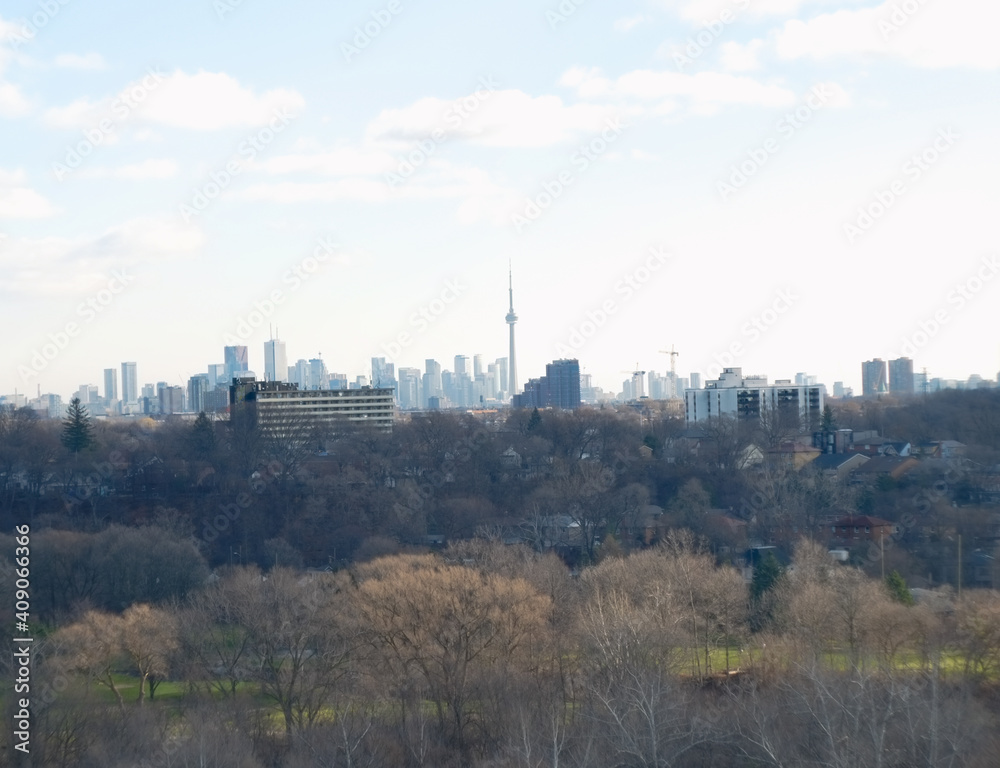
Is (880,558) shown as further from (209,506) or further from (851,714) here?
(209,506)

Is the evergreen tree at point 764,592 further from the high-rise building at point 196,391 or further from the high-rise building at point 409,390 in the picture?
the high-rise building at point 409,390

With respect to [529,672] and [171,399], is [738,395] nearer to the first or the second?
[529,672]

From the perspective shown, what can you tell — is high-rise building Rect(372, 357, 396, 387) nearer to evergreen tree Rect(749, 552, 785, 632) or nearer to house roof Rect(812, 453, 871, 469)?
house roof Rect(812, 453, 871, 469)

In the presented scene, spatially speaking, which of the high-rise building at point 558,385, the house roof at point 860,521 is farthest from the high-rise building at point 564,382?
the house roof at point 860,521

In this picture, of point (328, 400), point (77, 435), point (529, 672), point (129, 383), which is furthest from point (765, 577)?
point (129, 383)

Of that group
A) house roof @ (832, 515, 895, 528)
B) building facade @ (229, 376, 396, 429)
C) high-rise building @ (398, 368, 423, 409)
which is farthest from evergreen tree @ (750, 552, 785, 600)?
high-rise building @ (398, 368, 423, 409)

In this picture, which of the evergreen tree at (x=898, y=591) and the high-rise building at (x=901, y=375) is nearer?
the evergreen tree at (x=898, y=591)
